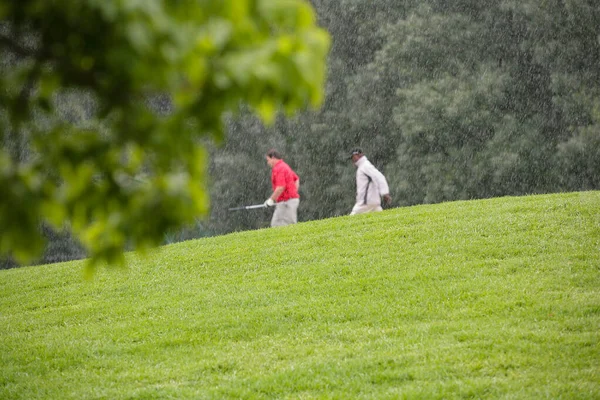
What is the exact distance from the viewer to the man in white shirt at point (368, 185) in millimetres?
15930

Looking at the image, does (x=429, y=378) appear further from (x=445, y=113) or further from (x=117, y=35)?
(x=445, y=113)

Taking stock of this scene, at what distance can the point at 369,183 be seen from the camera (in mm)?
16422

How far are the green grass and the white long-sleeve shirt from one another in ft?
4.30

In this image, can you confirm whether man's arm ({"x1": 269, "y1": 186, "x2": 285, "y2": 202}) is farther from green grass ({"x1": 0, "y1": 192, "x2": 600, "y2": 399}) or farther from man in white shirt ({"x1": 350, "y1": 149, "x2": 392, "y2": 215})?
man in white shirt ({"x1": 350, "y1": 149, "x2": 392, "y2": 215})

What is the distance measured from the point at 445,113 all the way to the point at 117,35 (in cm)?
3100

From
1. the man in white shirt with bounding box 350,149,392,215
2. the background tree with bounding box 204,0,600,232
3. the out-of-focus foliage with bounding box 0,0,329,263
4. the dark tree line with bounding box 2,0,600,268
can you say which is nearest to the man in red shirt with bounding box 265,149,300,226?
the man in white shirt with bounding box 350,149,392,215

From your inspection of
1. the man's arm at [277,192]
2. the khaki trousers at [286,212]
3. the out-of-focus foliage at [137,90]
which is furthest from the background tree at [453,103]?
the out-of-focus foliage at [137,90]

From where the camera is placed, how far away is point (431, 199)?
3309 centimetres

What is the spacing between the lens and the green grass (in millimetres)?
6965

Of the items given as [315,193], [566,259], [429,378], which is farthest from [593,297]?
[315,193]

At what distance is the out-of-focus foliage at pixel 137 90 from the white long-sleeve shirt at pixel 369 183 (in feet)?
42.4

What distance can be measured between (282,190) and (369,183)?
1874 mm

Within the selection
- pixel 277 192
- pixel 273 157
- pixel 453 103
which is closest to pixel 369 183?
pixel 277 192

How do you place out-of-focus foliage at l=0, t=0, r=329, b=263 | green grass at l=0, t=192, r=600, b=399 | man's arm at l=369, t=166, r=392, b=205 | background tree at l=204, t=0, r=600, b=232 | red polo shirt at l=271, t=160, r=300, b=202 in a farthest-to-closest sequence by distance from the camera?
background tree at l=204, t=0, r=600, b=232 < red polo shirt at l=271, t=160, r=300, b=202 < man's arm at l=369, t=166, r=392, b=205 < green grass at l=0, t=192, r=600, b=399 < out-of-focus foliage at l=0, t=0, r=329, b=263
